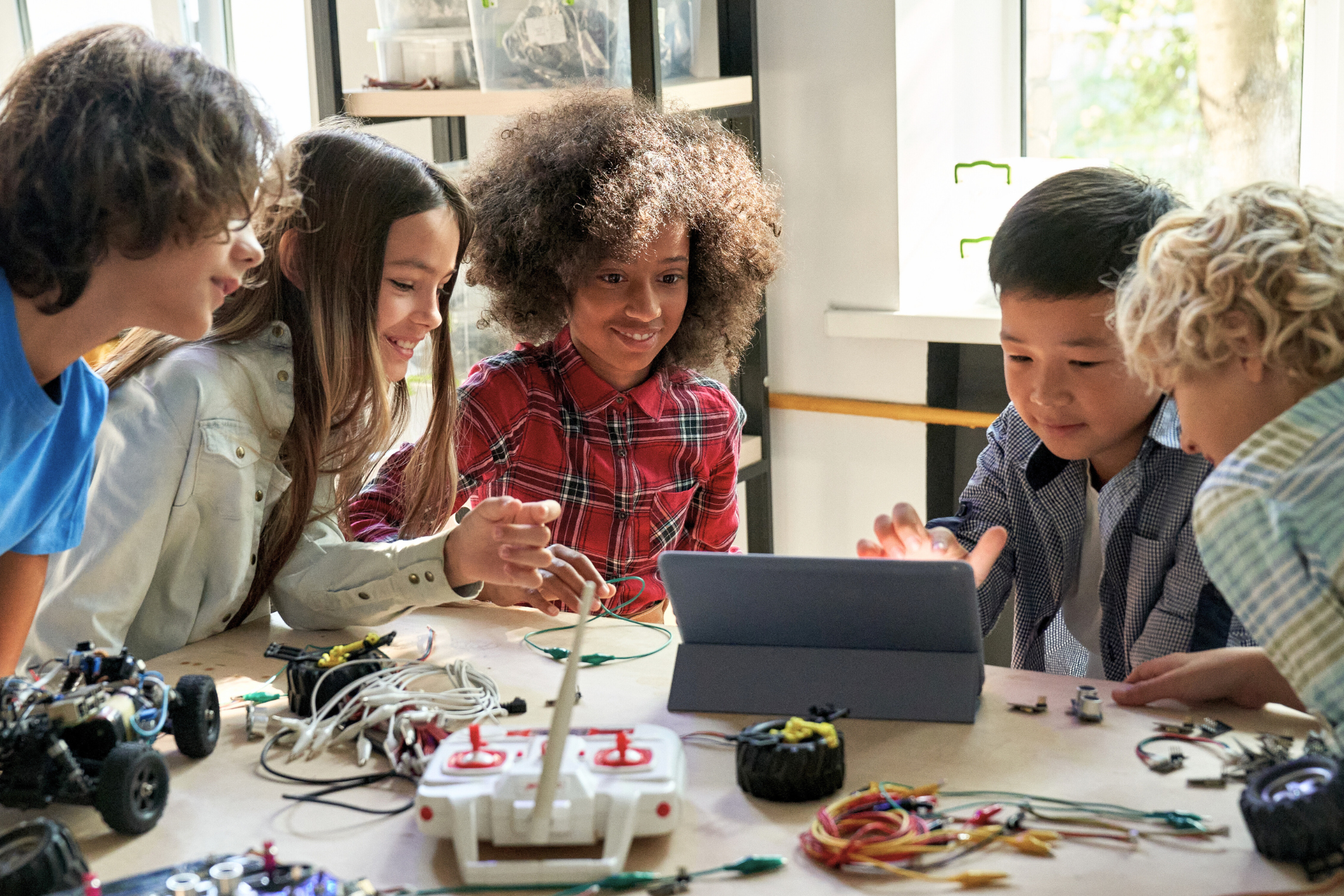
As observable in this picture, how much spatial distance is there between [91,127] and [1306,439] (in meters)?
0.87

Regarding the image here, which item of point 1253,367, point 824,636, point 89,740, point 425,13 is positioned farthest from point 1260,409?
point 425,13

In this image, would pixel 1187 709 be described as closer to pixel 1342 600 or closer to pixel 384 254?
pixel 1342 600

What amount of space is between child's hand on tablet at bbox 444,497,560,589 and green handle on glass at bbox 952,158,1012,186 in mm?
1262

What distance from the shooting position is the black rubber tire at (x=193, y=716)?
0.87 m

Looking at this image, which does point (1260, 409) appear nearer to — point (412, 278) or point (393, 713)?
point (393, 713)

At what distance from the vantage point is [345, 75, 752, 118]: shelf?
1850 mm

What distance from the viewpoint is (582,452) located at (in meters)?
1.64

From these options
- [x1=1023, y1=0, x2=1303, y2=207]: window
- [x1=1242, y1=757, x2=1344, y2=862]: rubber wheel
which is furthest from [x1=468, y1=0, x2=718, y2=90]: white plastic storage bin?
[x1=1242, y1=757, x2=1344, y2=862]: rubber wheel

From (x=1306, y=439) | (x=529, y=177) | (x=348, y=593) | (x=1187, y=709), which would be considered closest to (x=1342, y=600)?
(x=1306, y=439)

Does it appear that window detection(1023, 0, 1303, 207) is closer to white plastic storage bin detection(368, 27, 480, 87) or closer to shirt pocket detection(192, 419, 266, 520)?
white plastic storage bin detection(368, 27, 480, 87)

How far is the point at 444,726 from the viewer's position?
0.91m

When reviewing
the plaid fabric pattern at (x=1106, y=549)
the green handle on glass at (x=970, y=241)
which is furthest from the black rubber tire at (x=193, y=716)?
the green handle on glass at (x=970, y=241)

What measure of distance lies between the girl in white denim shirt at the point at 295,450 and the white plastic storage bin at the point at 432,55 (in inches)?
25.4

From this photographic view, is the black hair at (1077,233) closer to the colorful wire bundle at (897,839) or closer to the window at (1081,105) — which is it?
the colorful wire bundle at (897,839)
